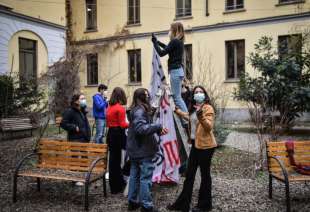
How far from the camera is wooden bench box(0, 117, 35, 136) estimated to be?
533 inches

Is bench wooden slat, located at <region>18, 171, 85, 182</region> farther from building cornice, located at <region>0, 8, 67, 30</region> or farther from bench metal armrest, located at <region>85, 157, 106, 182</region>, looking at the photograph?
building cornice, located at <region>0, 8, 67, 30</region>

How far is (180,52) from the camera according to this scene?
24.1ft

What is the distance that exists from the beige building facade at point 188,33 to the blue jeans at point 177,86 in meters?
10.4

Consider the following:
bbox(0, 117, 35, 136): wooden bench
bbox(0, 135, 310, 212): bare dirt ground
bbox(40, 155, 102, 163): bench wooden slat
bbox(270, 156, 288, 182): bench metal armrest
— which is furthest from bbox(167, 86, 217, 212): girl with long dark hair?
bbox(0, 117, 35, 136): wooden bench

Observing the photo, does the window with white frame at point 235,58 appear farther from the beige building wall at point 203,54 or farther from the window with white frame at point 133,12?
the window with white frame at point 133,12

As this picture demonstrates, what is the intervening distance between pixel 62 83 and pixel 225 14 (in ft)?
30.8

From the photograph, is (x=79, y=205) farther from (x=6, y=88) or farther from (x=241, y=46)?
(x=241, y=46)

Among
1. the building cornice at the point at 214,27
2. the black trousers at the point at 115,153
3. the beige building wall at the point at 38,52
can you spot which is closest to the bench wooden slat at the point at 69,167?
the black trousers at the point at 115,153

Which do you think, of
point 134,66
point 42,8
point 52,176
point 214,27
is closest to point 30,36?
point 42,8

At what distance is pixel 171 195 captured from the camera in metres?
6.75

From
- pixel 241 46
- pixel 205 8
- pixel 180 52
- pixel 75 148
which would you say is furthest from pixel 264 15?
pixel 75 148

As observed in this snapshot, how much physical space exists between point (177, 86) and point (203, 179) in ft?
6.77

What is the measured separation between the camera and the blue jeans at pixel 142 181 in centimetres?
582

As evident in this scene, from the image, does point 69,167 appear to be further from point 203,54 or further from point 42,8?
point 203,54
